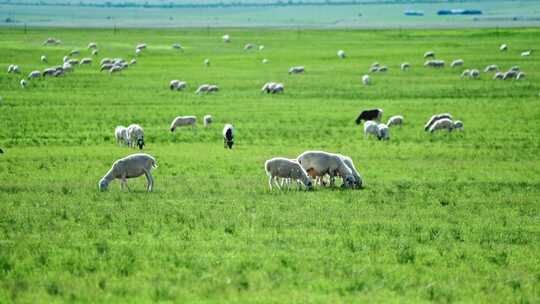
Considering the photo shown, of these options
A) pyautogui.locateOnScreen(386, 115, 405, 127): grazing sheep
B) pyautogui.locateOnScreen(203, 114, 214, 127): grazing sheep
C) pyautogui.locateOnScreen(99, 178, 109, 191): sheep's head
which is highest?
pyautogui.locateOnScreen(99, 178, 109, 191): sheep's head

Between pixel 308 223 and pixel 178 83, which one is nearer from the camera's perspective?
pixel 308 223

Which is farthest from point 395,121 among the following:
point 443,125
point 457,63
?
point 457,63

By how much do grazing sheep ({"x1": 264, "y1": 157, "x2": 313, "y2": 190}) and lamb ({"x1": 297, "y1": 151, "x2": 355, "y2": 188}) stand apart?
531 mm

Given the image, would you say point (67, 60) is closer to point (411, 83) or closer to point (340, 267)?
point (411, 83)

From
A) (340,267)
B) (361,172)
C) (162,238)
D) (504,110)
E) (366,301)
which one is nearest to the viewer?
(366,301)

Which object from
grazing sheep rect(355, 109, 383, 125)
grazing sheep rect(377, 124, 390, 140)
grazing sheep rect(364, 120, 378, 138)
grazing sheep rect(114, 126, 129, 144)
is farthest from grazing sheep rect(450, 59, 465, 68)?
grazing sheep rect(114, 126, 129, 144)

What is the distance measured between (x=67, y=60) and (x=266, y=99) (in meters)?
30.8

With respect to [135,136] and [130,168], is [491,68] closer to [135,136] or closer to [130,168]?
[135,136]

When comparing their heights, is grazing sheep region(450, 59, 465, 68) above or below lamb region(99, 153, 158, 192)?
below

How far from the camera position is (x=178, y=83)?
185 feet

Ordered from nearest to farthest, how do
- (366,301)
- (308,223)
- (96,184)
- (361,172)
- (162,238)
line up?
(366,301) → (162,238) → (308,223) → (96,184) → (361,172)

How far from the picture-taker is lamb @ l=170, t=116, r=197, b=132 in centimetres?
3781

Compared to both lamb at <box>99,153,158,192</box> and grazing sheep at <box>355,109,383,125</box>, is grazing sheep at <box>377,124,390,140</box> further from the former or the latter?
lamb at <box>99,153,158,192</box>

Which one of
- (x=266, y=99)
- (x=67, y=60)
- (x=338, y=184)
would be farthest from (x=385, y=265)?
(x=67, y=60)
